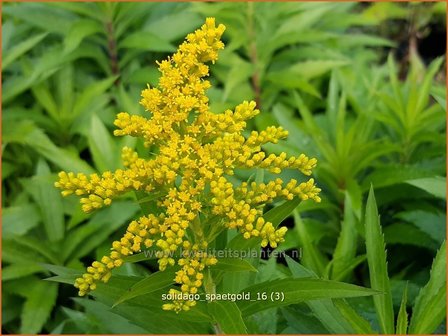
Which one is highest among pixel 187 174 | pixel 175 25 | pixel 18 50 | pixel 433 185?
pixel 175 25

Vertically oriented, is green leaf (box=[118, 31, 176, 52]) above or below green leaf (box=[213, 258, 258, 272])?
above

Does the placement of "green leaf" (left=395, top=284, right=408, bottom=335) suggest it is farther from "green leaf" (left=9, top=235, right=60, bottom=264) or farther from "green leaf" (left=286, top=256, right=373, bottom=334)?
"green leaf" (left=9, top=235, right=60, bottom=264)

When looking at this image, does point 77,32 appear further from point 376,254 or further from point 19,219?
point 376,254

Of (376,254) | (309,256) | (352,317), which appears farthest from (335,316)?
(309,256)

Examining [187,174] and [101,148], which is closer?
[187,174]

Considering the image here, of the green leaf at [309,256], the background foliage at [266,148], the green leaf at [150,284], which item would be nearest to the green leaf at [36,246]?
the background foliage at [266,148]

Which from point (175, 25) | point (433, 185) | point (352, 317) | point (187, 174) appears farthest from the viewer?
point (175, 25)

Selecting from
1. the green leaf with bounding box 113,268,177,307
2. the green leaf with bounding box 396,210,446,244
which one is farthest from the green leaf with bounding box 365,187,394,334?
the green leaf with bounding box 396,210,446,244
